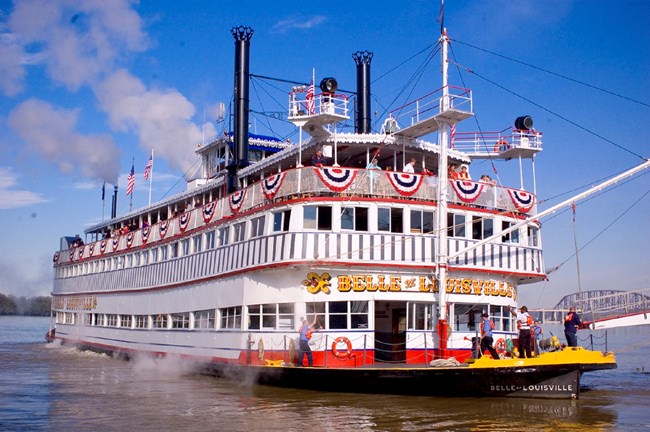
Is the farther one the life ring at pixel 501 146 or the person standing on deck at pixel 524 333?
the life ring at pixel 501 146

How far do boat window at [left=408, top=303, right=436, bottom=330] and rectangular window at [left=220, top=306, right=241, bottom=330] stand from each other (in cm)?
587

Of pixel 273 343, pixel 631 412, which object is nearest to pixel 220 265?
pixel 273 343

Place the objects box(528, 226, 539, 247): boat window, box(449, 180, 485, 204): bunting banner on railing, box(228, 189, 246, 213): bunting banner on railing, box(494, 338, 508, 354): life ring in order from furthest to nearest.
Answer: box(228, 189, 246, 213): bunting banner on railing
box(528, 226, 539, 247): boat window
box(449, 180, 485, 204): bunting banner on railing
box(494, 338, 508, 354): life ring

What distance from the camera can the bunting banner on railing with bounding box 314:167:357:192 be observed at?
20.2 meters

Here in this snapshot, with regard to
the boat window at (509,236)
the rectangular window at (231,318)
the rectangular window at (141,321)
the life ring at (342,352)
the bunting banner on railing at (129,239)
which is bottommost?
the life ring at (342,352)

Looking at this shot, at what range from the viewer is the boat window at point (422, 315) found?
66.7ft

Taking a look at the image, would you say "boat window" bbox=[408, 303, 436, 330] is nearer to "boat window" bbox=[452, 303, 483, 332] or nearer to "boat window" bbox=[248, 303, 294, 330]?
"boat window" bbox=[452, 303, 483, 332]

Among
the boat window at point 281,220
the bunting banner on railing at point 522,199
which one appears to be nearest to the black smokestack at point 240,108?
the boat window at point 281,220

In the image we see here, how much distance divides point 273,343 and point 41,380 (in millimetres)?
8411

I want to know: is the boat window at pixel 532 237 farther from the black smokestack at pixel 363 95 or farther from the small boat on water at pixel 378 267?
the black smokestack at pixel 363 95

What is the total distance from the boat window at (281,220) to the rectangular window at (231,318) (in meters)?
3.46

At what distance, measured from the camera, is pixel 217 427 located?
1379cm

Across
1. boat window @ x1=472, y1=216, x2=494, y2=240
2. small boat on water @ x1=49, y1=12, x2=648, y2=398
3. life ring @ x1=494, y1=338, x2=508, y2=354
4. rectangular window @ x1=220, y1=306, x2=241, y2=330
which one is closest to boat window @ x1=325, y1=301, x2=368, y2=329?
small boat on water @ x1=49, y1=12, x2=648, y2=398

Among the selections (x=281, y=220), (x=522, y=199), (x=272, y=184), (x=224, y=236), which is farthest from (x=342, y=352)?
(x=522, y=199)
